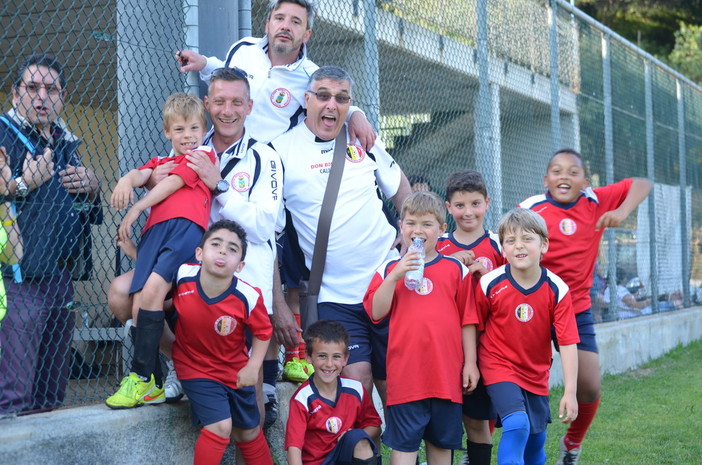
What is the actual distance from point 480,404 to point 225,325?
61.3 inches

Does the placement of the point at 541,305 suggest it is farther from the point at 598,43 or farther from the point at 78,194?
the point at 598,43

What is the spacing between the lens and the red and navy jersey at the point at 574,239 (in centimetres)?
552

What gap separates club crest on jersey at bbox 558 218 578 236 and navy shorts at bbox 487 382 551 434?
1.25m

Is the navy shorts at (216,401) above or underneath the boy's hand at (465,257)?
underneath

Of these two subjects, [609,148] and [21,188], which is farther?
[609,148]

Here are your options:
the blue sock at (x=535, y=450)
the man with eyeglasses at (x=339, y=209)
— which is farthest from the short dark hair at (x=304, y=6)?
the blue sock at (x=535, y=450)

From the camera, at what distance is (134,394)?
427cm

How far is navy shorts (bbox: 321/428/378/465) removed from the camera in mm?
4492

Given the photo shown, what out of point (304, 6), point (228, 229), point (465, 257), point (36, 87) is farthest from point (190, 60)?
point (465, 257)

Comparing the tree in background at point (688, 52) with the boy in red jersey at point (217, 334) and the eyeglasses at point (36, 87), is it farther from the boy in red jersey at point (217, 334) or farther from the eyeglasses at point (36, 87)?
the eyeglasses at point (36, 87)

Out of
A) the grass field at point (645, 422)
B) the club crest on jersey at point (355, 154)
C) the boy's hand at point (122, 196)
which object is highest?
the club crest on jersey at point (355, 154)

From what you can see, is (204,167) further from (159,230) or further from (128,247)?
(128,247)

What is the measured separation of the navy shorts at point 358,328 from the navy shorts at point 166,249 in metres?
0.86

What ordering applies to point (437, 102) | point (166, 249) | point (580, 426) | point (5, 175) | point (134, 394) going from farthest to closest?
point (437, 102), point (580, 426), point (134, 394), point (166, 249), point (5, 175)
